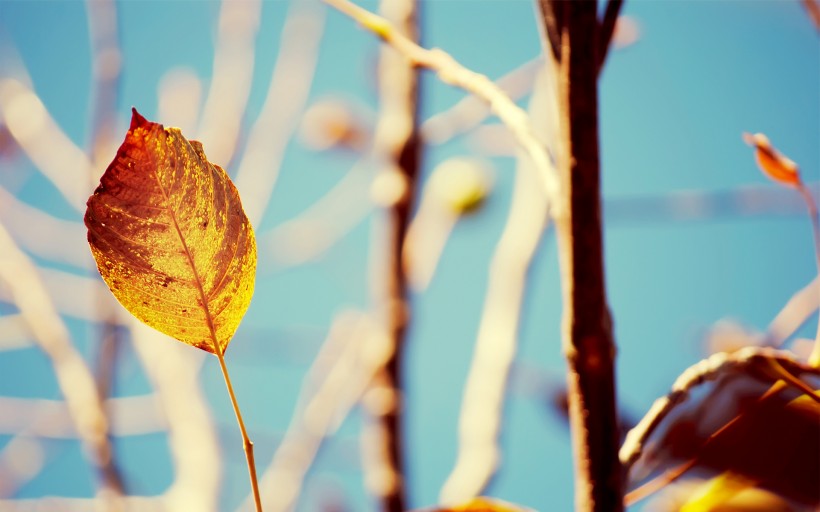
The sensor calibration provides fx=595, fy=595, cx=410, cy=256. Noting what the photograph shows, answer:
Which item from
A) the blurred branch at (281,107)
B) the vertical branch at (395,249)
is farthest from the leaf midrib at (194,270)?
the blurred branch at (281,107)

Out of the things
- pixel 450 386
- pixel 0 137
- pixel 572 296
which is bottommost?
pixel 450 386

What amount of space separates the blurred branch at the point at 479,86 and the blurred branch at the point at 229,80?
72 cm

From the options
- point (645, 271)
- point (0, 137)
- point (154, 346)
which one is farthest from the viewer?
point (645, 271)

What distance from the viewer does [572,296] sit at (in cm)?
22

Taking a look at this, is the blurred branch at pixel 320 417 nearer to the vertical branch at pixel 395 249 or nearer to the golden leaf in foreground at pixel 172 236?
the vertical branch at pixel 395 249

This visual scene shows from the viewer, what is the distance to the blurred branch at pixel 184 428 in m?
0.75

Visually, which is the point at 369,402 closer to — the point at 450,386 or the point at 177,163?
the point at 177,163

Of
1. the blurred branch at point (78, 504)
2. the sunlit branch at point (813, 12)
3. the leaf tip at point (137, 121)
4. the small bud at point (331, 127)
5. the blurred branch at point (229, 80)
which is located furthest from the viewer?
the small bud at point (331, 127)

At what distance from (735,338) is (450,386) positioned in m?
6.54

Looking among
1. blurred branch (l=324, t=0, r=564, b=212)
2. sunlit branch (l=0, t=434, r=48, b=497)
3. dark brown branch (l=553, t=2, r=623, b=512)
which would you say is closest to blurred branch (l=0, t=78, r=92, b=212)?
sunlit branch (l=0, t=434, r=48, b=497)

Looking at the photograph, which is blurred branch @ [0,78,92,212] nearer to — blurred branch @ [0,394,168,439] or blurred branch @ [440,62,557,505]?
blurred branch @ [0,394,168,439]

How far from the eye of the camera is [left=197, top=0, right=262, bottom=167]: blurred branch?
3.39 feet

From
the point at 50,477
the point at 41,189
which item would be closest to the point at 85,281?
the point at 41,189

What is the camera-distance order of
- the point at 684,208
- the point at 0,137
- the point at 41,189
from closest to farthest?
1. the point at 684,208
2. the point at 0,137
3. the point at 41,189
